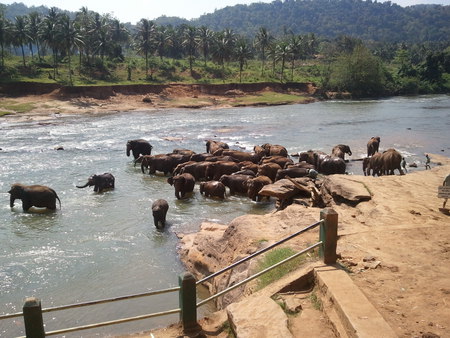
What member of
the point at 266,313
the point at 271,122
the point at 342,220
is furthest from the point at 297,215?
the point at 271,122

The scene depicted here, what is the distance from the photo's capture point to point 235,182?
18.3 metres

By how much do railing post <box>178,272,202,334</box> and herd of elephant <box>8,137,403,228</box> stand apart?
744cm

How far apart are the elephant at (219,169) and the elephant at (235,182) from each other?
60.9 inches

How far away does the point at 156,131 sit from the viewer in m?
38.8

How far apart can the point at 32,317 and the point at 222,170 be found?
1440 centimetres

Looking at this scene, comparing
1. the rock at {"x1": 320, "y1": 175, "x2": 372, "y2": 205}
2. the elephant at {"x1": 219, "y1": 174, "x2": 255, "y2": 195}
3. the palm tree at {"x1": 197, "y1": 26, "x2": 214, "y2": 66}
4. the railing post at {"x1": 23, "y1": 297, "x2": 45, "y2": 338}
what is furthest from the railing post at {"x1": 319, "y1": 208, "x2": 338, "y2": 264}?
the palm tree at {"x1": 197, "y1": 26, "x2": 214, "y2": 66}

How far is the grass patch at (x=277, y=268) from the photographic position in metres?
8.20

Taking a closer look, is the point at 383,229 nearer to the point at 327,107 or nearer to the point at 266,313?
the point at 266,313

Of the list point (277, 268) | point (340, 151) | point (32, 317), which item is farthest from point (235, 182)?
point (32, 317)

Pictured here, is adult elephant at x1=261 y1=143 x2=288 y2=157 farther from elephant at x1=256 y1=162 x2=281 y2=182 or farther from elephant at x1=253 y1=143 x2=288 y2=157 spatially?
elephant at x1=256 y1=162 x2=281 y2=182

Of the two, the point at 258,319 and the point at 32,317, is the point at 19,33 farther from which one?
the point at 258,319

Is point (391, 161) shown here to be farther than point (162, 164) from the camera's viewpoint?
No

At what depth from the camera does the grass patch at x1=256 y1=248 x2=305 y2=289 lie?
26.9 feet

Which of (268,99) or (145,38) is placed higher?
(145,38)
